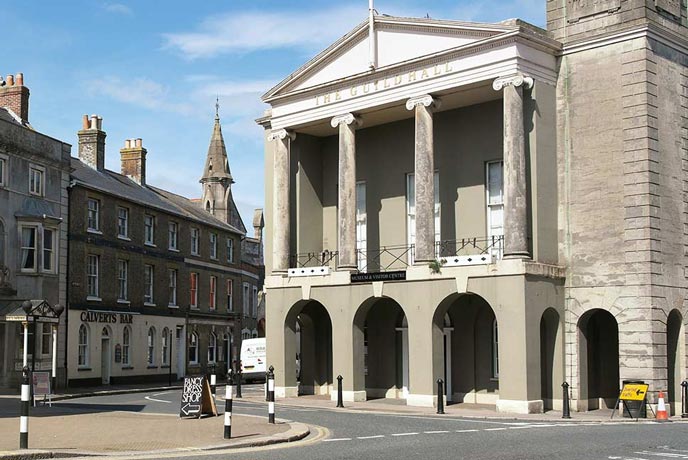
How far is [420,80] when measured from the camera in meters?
30.0

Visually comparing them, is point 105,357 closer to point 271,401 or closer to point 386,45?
point 386,45

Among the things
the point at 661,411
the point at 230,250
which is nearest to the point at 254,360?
the point at 230,250

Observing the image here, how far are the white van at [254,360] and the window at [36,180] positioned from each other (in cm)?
1467

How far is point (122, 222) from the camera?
46188 mm

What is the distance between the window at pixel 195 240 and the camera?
53281 mm

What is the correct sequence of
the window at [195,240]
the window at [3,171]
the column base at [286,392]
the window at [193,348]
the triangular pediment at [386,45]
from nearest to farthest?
the triangular pediment at [386,45] < the column base at [286,392] < the window at [3,171] < the window at [193,348] < the window at [195,240]

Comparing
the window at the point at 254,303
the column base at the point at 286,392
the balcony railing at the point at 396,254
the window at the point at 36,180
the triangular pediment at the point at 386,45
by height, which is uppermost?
the triangular pediment at the point at 386,45

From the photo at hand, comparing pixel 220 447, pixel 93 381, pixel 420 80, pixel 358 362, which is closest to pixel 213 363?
pixel 93 381

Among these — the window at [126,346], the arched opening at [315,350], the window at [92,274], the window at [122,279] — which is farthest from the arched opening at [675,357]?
the window at [126,346]

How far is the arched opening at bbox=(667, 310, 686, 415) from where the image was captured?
2762 centimetres

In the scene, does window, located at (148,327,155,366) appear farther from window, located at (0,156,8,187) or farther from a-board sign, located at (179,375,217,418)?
a-board sign, located at (179,375,217,418)

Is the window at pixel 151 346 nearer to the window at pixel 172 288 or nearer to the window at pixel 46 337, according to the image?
the window at pixel 172 288

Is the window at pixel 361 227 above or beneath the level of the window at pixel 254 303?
above

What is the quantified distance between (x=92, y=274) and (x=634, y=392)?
26300 millimetres
